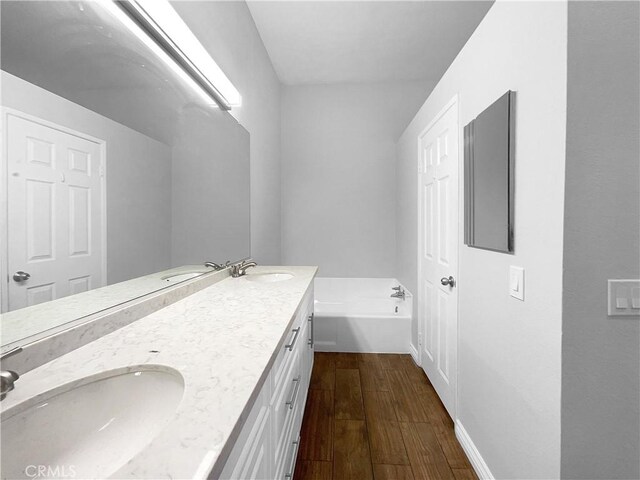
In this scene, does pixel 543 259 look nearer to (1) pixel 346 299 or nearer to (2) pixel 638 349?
(2) pixel 638 349

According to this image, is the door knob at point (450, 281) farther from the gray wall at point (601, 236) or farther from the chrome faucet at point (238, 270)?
the chrome faucet at point (238, 270)

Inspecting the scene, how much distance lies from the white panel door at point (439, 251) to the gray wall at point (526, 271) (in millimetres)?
231

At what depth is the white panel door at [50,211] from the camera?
0.69 metres

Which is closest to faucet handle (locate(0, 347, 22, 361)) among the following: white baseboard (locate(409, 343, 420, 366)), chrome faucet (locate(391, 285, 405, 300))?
white baseboard (locate(409, 343, 420, 366))

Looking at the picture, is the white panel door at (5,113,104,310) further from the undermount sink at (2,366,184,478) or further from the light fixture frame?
the light fixture frame

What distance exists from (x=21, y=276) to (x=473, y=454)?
198 cm

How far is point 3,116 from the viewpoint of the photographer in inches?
26.1

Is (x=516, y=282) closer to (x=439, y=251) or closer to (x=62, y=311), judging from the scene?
(x=439, y=251)

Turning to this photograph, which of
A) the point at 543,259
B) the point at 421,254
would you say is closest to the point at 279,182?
the point at 421,254

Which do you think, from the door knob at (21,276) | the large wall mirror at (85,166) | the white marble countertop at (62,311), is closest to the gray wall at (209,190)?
the large wall mirror at (85,166)

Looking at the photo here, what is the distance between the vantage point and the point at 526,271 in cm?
116

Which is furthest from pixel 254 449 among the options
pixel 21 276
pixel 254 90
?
pixel 254 90

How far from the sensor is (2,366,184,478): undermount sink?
1.80 ft

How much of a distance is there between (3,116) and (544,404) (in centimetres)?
168
